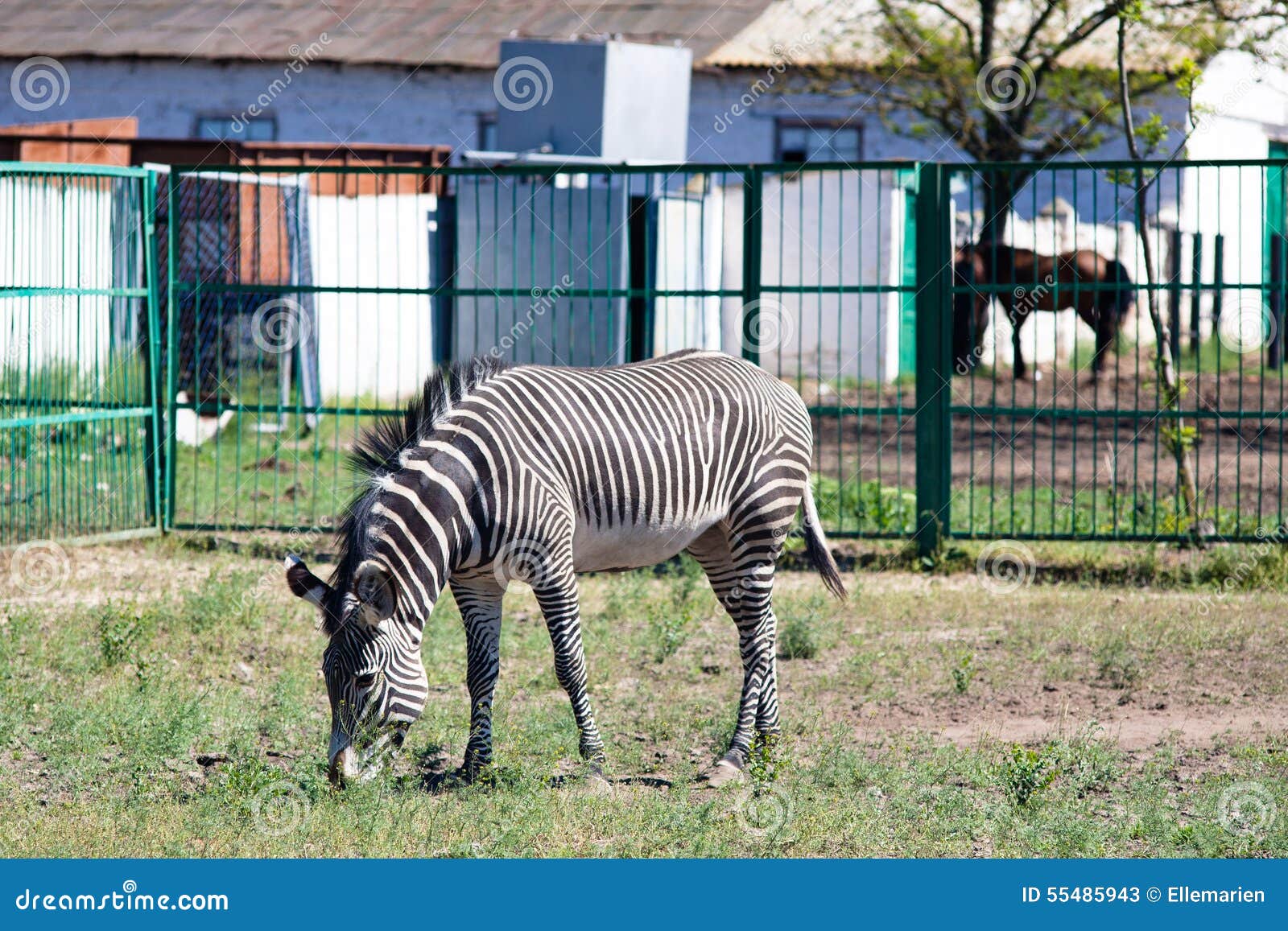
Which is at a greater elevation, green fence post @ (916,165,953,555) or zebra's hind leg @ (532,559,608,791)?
green fence post @ (916,165,953,555)

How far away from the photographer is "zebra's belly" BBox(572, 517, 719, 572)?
5.68 m

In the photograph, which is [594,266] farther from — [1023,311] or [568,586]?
[568,586]

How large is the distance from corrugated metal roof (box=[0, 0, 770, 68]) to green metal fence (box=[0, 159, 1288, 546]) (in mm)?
5244

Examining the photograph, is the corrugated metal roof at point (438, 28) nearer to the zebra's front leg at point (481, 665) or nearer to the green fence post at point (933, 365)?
the green fence post at point (933, 365)

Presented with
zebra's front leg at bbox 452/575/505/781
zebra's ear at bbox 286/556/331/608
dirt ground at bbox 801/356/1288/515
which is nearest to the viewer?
zebra's ear at bbox 286/556/331/608

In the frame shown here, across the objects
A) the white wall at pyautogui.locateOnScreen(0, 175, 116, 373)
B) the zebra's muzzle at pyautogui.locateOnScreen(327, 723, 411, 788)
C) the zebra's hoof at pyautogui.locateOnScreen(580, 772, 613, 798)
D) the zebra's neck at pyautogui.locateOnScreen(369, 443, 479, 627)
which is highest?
the white wall at pyautogui.locateOnScreen(0, 175, 116, 373)

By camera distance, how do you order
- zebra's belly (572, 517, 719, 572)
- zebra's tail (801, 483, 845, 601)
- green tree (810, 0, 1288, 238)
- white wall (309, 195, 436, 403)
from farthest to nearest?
green tree (810, 0, 1288, 238) → white wall (309, 195, 436, 403) → zebra's tail (801, 483, 845, 601) → zebra's belly (572, 517, 719, 572)

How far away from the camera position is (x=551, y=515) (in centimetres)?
534

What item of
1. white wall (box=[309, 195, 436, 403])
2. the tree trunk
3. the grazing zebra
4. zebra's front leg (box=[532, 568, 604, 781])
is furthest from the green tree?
zebra's front leg (box=[532, 568, 604, 781])

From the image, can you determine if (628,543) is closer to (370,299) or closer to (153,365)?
(153,365)

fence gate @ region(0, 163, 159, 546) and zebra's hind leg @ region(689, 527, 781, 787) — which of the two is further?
fence gate @ region(0, 163, 159, 546)

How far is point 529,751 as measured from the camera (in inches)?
235

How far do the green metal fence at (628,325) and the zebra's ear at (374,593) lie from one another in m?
3.64

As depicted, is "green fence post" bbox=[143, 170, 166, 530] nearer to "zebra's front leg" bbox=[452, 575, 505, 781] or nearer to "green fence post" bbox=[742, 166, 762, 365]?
"green fence post" bbox=[742, 166, 762, 365]
